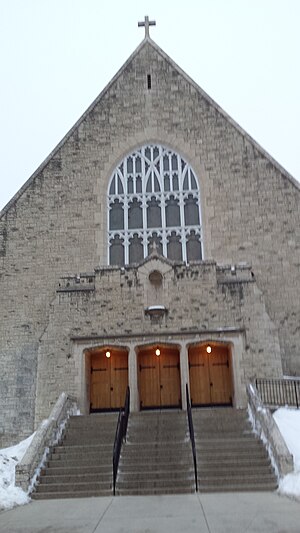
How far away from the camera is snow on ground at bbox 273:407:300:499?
964cm

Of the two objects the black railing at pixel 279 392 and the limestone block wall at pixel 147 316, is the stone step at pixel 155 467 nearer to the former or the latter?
the black railing at pixel 279 392

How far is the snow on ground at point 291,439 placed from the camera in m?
9.64

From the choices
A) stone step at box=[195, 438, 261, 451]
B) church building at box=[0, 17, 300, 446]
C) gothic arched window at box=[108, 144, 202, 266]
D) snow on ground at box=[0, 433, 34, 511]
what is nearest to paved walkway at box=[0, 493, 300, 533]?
snow on ground at box=[0, 433, 34, 511]

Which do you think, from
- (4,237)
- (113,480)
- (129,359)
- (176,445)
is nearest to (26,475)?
(113,480)

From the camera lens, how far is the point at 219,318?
16.4 m

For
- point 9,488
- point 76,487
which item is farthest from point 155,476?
point 9,488

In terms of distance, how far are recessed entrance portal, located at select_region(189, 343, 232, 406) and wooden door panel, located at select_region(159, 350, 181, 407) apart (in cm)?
46

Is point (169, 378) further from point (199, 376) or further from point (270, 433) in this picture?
point (270, 433)

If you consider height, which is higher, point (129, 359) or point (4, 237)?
point (4, 237)

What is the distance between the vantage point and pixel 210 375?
17.0 metres

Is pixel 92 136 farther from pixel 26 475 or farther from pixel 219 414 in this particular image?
pixel 26 475

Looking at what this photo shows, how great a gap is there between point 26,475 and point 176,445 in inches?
142

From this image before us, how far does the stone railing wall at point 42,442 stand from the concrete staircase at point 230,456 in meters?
3.46

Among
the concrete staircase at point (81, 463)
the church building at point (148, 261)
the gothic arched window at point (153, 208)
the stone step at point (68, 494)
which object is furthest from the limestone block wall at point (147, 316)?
the stone step at point (68, 494)
